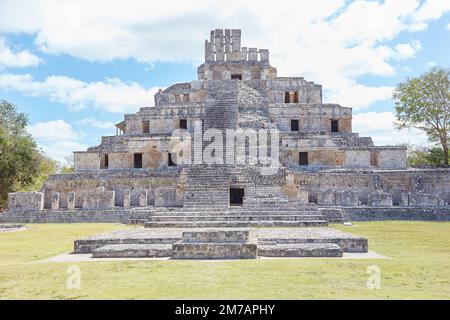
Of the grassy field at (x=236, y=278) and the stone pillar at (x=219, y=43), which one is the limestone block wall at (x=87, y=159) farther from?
the grassy field at (x=236, y=278)

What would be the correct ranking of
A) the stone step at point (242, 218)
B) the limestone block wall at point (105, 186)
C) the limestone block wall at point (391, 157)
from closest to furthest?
the stone step at point (242, 218) → the limestone block wall at point (105, 186) → the limestone block wall at point (391, 157)

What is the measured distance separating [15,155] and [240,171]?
50.6 feet

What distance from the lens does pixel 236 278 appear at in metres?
7.86

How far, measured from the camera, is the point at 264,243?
11.7 metres

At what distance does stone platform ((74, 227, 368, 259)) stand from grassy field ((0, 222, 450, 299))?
0.59 m

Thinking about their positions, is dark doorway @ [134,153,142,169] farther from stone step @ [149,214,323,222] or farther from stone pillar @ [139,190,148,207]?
stone step @ [149,214,323,222]

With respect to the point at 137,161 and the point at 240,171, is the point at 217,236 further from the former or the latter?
the point at 137,161

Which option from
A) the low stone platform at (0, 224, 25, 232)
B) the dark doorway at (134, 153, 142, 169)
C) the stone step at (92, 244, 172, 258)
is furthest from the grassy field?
the dark doorway at (134, 153, 142, 169)

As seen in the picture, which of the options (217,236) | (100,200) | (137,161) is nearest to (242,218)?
(217,236)

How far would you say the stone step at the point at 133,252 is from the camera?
1103cm

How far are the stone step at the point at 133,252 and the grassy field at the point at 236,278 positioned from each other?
90 centimetres

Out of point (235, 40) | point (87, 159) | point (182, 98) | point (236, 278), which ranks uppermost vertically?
point (235, 40)

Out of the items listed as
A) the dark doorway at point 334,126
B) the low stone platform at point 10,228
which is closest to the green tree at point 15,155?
the low stone platform at point 10,228
